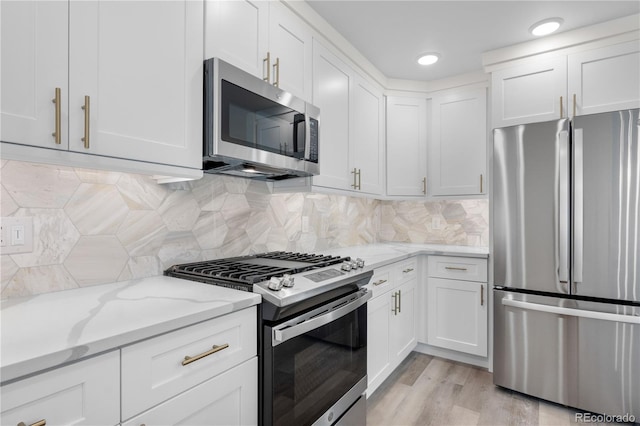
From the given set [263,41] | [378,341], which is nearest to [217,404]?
[378,341]

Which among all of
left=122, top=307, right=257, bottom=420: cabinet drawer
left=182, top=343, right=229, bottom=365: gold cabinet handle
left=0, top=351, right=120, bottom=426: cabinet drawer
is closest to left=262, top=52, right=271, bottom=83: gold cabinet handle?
left=122, top=307, right=257, bottom=420: cabinet drawer

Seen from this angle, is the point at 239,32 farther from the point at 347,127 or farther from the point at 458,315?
the point at 458,315

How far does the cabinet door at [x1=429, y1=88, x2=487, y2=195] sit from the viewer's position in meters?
2.97

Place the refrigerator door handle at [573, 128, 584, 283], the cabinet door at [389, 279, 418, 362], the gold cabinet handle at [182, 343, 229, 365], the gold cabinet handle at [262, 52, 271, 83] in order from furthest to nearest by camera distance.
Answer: the cabinet door at [389, 279, 418, 362] < the refrigerator door handle at [573, 128, 584, 283] < the gold cabinet handle at [262, 52, 271, 83] < the gold cabinet handle at [182, 343, 229, 365]

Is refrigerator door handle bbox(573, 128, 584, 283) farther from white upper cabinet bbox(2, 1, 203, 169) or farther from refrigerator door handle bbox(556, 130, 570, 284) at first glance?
white upper cabinet bbox(2, 1, 203, 169)

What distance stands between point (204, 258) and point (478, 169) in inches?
94.1

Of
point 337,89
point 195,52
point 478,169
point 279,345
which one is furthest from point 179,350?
point 478,169

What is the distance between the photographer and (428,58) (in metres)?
2.71

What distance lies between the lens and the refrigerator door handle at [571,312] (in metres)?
1.98

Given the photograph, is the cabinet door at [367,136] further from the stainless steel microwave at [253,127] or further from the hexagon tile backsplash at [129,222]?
the stainless steel microwave at [253,127]

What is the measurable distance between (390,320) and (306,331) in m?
1.24

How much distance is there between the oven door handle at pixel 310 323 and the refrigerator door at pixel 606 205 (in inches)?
57.3

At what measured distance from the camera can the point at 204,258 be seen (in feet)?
5.96

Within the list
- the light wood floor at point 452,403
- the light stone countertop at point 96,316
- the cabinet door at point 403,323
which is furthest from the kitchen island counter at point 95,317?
the cabinet door at point 403,323
